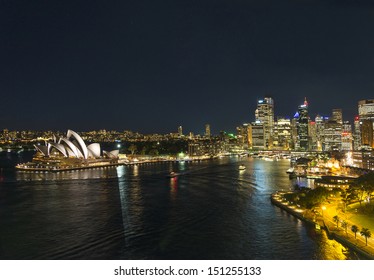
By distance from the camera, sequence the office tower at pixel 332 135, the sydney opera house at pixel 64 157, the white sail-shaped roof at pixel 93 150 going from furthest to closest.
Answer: the office tower at pixel 332 135 → the white sail-shaped roof at pixel 93 150 → the sydney opera house at pixel 64 157

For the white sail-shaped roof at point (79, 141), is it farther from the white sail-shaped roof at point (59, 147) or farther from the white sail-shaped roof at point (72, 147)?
the white sail-shaped roof at point (59, 147)

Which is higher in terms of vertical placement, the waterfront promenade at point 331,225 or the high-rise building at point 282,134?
the high-rise building at point 282,134

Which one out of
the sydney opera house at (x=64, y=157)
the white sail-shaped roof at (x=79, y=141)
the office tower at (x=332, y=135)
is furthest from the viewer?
the office tower at (x=332, y=135)

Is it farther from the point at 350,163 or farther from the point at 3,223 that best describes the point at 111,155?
the point at 3,223

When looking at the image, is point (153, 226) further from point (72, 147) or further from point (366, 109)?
point (366, 109)

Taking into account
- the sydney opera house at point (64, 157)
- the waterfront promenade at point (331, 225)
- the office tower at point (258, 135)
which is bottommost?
the waterfront promenade at point (331, 225)

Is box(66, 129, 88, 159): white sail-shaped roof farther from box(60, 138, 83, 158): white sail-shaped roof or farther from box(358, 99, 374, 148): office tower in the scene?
box(358, 99, 374, 148): office tower

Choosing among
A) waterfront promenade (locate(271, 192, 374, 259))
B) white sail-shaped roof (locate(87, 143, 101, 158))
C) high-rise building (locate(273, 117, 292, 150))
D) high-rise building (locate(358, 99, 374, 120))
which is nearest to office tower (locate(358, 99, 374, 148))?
high-rise building (locate(358, 99, 374, 120))

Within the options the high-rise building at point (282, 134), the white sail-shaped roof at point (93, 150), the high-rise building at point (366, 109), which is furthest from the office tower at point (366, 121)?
the white sail-shaped roof at point (93, 150)
